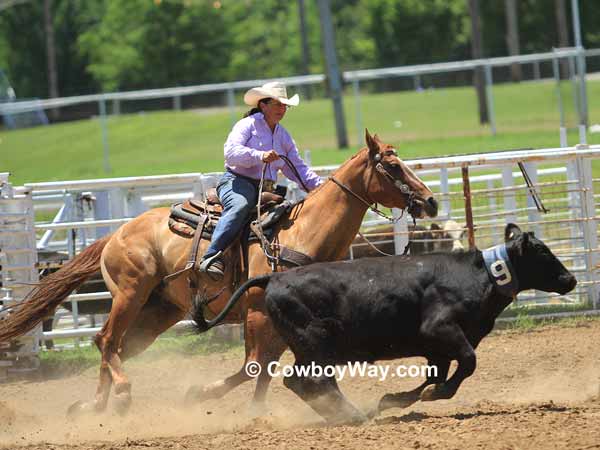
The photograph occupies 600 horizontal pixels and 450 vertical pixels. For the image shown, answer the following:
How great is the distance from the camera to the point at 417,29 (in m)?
50.8

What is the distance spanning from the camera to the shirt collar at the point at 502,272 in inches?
248

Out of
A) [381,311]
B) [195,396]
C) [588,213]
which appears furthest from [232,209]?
[588,213]

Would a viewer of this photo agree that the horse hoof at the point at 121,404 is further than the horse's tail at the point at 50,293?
No

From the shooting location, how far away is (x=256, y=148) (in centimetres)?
735

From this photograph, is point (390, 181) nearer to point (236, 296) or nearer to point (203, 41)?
point (236, 296)

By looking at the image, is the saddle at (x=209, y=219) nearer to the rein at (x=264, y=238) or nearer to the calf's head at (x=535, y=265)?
the rein at (x=264, y=238)

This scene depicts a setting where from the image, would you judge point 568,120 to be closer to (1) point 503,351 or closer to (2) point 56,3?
(1) point 503,351

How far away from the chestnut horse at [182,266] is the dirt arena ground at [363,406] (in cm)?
31

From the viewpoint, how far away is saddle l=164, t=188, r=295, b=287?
23.5 feet

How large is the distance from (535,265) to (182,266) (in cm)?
256

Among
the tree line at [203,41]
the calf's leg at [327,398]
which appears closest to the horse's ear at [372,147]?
the calf's leg at [327,398]

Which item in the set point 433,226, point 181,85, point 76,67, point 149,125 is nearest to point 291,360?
point 433,226

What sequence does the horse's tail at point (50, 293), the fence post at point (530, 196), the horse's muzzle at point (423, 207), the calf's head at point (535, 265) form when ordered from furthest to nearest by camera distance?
the fence post at point (530, 196), the horse's tail at point (50, 293), the horse's muzzle at point (423, 207), the calf's head at point (535, 265)

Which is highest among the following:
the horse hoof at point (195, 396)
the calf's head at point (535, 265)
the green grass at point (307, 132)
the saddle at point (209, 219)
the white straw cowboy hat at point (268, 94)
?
the white straw cowboy hat at point (268, 94)
